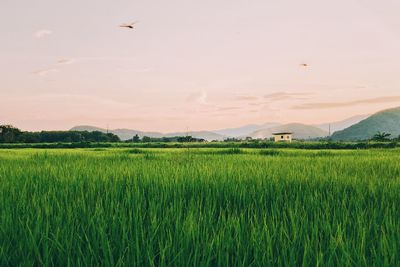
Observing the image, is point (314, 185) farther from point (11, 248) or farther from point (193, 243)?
point (11, 248)

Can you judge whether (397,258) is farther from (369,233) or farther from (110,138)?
(110,138)

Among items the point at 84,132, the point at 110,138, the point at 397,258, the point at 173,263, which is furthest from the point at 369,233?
the point at 84,132

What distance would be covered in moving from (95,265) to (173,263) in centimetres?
33

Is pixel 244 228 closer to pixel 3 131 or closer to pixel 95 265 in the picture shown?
pixel 95 265

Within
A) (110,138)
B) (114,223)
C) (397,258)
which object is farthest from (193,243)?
(110,138)

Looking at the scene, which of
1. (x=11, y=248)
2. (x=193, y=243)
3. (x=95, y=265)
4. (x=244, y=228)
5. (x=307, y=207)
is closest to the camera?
(x=95, y=265)

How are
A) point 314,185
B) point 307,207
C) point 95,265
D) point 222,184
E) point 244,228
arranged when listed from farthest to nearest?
point 314,185 → point 222,184 → point 307,207 → point 244,228 → point 95,265

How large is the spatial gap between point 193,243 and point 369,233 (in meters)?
1.10

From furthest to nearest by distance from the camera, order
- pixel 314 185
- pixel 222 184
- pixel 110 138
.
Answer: pixel 110 138
pixel 314 185
pixel 222 184

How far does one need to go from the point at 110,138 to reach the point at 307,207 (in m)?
64.1

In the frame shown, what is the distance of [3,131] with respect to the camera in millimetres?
68125

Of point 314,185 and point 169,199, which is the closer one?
point 169,199

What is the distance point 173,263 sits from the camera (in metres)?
1.48

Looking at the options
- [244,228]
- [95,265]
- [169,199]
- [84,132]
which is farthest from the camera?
[84,132]
